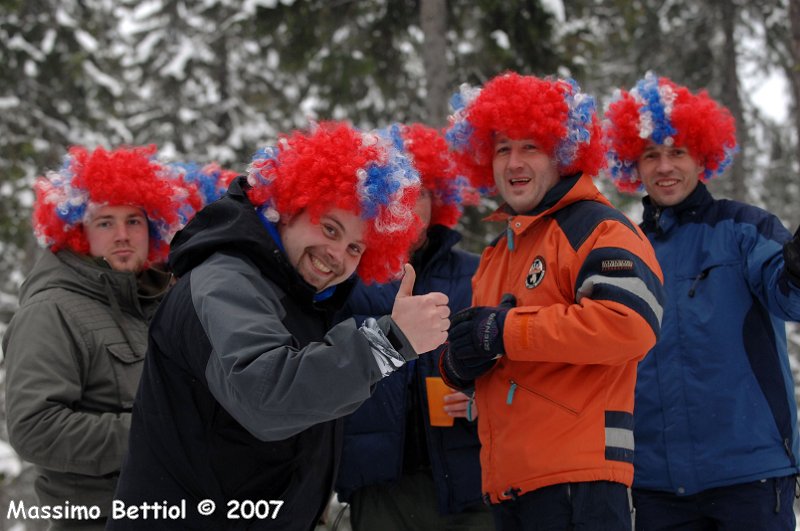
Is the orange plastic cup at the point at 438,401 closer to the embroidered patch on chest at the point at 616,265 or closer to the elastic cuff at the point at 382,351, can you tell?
the embroidered patch on chest at the point at 616,265

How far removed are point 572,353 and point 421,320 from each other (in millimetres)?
773

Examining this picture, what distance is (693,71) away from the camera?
1464 centimetres

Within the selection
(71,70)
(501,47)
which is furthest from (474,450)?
(71,70)

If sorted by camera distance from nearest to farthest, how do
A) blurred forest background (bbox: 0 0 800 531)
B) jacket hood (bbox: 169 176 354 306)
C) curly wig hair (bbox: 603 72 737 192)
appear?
jacket hood (bbox: 169 176 354 306) < curly wig hair (bbox: 603 72 737 192) < blurred forest background (bbox: 0 0 800 531)

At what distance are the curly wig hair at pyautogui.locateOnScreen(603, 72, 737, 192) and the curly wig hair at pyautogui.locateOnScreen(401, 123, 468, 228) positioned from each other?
0.92 metres

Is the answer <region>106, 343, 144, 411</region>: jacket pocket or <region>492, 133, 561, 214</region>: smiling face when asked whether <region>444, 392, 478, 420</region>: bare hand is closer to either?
<region>492, 133, 561, 214</region>: smiling face

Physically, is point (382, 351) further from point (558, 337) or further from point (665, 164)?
point (665, 164)

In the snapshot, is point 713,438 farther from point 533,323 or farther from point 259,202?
point 259,202

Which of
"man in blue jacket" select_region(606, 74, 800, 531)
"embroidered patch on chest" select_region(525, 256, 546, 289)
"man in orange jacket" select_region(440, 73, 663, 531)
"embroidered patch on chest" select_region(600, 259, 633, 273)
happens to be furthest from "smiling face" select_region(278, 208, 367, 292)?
"man in blue jacket" select_region(606, 74, 800, 531)

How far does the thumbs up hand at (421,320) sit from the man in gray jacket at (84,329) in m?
1.85

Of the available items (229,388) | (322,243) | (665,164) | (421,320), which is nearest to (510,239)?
(322,243)

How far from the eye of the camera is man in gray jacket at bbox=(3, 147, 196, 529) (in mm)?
3369

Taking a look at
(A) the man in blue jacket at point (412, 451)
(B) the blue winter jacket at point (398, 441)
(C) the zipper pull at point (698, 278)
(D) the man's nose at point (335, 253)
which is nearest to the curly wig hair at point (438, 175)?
(A) the man in blue jacket at point (412, 451)

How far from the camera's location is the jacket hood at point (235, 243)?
2461 millimetres
